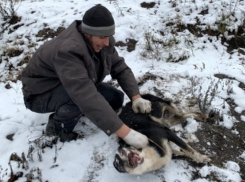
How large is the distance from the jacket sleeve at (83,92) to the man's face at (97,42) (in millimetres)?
233

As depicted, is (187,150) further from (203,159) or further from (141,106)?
(141,106)

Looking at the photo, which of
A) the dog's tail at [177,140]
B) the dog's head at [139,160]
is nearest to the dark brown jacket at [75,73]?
the dog's head at [139,160]

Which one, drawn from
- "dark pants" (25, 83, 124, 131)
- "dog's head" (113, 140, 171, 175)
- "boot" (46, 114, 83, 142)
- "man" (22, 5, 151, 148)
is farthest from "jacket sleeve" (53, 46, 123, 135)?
"boot" (46, 114, 83, 142)

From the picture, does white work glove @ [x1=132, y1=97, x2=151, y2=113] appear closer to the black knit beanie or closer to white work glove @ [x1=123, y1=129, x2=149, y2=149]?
white work glove @ [x1=123, y1=129, x2=149, y2=149]

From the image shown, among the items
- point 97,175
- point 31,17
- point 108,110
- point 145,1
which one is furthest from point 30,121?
point 145,1

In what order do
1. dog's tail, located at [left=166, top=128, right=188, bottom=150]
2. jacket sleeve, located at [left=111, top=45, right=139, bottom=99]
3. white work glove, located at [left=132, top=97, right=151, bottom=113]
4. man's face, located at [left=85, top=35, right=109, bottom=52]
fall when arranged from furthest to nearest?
jacket sleeve, located at [left=111, top=45, right=139, bottom=99] < white work glove, located at [left=132, top=97, right=151, bottom=113] < dog's tail, located at [left=166, top=128, right=188, bottom=150] < man's face, located at [left=85, top=35, right=109, bottom=52]

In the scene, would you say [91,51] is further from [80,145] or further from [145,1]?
[145,1]

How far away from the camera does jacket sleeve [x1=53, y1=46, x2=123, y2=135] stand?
2.77 m

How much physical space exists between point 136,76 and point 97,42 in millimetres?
1710

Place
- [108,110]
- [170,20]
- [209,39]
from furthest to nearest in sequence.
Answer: [170,20] < [209,39] < [108,110]

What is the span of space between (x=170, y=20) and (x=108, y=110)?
11.0 ft

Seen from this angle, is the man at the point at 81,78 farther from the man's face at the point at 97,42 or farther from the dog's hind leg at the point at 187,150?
the dog's hind leg at the point at 187,150

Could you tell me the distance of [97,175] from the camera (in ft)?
10.3

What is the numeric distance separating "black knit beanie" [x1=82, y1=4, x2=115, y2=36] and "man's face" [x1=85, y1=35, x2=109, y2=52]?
9cm
